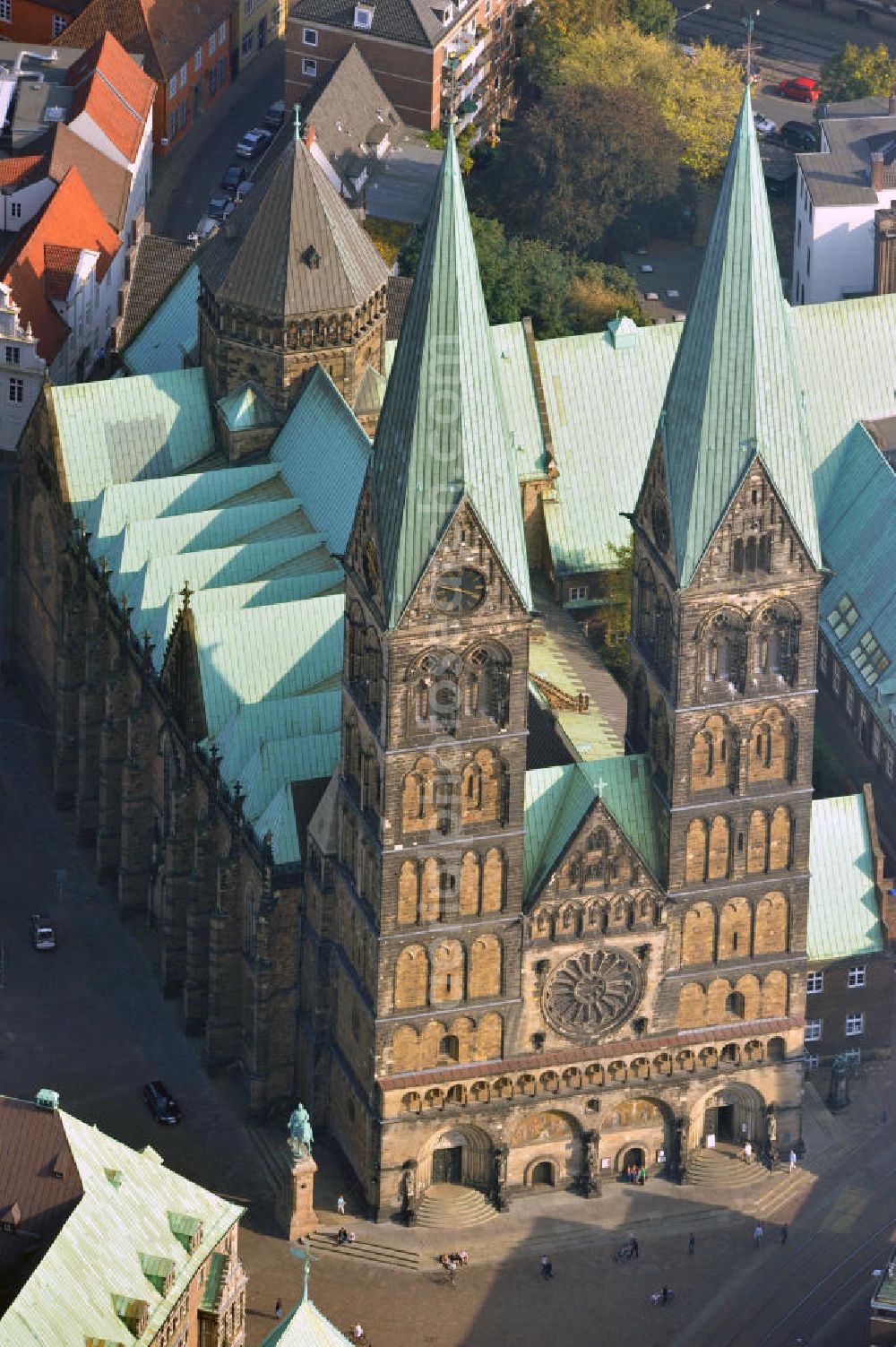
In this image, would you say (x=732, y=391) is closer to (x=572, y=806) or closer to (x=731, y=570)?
(x=731, y=570)

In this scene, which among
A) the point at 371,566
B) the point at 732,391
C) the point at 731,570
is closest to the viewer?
the point at 732,391

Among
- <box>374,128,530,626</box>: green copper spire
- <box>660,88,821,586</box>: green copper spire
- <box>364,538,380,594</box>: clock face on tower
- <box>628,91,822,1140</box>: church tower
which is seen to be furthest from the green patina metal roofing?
<box>374,128,530,626</box>: green copper spire

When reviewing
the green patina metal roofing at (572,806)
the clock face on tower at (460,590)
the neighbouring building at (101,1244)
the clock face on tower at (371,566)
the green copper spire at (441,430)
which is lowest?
the neighbouring building at (101,1244)

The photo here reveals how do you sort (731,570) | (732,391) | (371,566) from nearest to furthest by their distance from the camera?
(732,391) → (371,566) → (731,570)


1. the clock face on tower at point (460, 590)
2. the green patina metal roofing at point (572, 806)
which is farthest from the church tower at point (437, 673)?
the green patina metal roofing at point (572, 806)

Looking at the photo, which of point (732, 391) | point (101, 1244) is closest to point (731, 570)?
point (732, 391)

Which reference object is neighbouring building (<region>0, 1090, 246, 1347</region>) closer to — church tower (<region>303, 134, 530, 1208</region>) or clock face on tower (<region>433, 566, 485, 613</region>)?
church tower (<region>303, 134, 530, 1208</region>)

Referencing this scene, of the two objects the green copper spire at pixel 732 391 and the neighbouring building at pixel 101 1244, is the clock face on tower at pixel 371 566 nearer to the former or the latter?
the green copper spire at pixel 732 391
